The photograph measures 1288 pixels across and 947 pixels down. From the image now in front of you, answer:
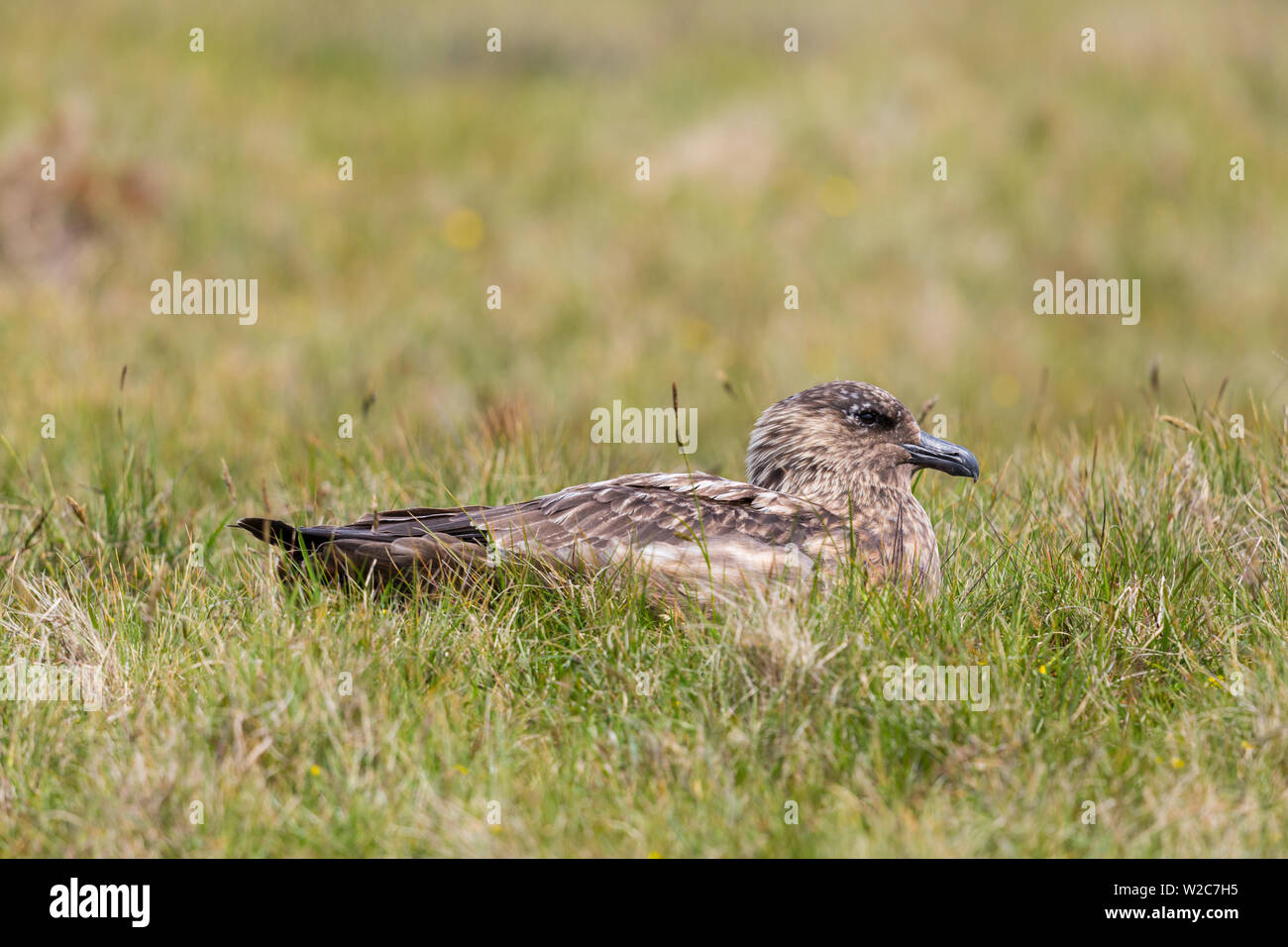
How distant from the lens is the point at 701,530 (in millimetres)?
4531

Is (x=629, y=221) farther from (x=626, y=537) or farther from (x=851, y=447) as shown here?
(x=626, y=537)

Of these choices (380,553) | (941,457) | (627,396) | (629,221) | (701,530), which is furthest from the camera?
(629,221)

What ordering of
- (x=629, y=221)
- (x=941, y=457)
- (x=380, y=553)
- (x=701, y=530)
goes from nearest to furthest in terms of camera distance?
(x=701, y=530) < (x=380, y=553) < (x=941, y=457) < (x=629, y=221)

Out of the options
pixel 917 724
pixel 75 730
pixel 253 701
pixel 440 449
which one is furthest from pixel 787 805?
pixel 440 449

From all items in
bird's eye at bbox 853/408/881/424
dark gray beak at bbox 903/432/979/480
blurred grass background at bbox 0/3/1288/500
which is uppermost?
blurred grass background at bbox 0/3/1288/500

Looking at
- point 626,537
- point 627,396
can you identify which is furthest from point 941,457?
point 627,396

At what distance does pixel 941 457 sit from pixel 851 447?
0.33m

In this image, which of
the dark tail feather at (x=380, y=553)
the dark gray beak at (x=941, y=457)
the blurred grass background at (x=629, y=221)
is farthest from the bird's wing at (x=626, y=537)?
the blurred grass background at (x=629, y=221)

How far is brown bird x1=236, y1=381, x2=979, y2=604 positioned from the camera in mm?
4578

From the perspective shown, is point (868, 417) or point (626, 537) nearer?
point (626, 537)

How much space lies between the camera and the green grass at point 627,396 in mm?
3672

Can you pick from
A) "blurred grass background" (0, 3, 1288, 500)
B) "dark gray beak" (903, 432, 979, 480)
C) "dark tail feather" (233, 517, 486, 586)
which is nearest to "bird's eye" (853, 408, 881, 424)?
"dark gray beak" (903, 432, 979, 480)

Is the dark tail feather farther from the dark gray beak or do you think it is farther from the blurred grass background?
the blurred grass background

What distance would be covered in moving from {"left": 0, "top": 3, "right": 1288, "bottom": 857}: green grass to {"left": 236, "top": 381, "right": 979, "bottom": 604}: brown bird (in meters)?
0.16
